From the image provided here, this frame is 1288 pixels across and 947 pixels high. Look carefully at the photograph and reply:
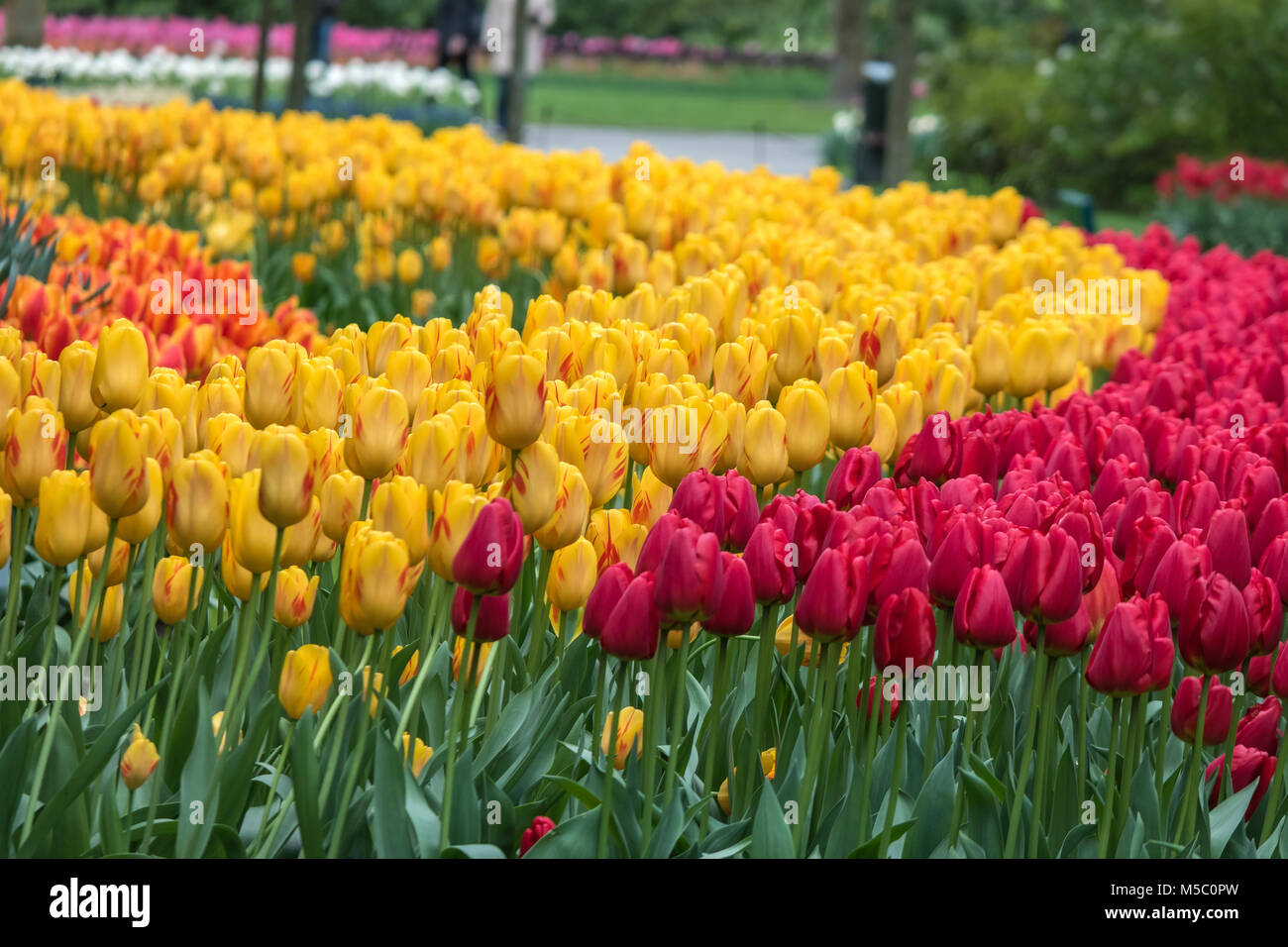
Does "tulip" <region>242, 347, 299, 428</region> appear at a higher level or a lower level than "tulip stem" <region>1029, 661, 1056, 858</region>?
higher

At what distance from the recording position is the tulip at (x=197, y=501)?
2.21 meters

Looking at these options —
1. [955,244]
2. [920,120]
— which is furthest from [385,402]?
[920,120]

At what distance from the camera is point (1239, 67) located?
59.8 ft

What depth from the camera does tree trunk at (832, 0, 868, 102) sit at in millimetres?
33531

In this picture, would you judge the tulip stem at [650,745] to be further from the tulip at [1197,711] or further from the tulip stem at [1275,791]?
the tulip stem at [1275,791]

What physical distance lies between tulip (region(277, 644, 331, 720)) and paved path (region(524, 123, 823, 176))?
63.6ft

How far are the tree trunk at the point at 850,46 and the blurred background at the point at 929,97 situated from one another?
0.15ft

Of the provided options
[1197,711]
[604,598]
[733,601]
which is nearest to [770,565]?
[733,601]

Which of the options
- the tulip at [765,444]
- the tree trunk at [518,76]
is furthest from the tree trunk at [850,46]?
the tulip at [765,444]

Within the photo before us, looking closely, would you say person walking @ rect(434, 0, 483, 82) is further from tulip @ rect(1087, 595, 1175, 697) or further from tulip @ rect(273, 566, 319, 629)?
tulip @ rect(1087, 595, 1175, 697)

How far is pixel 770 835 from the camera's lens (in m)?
2.11

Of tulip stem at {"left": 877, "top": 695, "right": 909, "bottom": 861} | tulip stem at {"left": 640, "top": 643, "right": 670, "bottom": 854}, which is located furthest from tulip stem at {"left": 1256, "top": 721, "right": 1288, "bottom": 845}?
tulip stem at {"left": 640, "top": 643, "right": 670, "bottom": 854}

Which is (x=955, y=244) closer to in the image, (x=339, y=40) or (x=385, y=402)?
(x=385, y=402)

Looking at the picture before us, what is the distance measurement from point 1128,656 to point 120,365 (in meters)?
1.56
